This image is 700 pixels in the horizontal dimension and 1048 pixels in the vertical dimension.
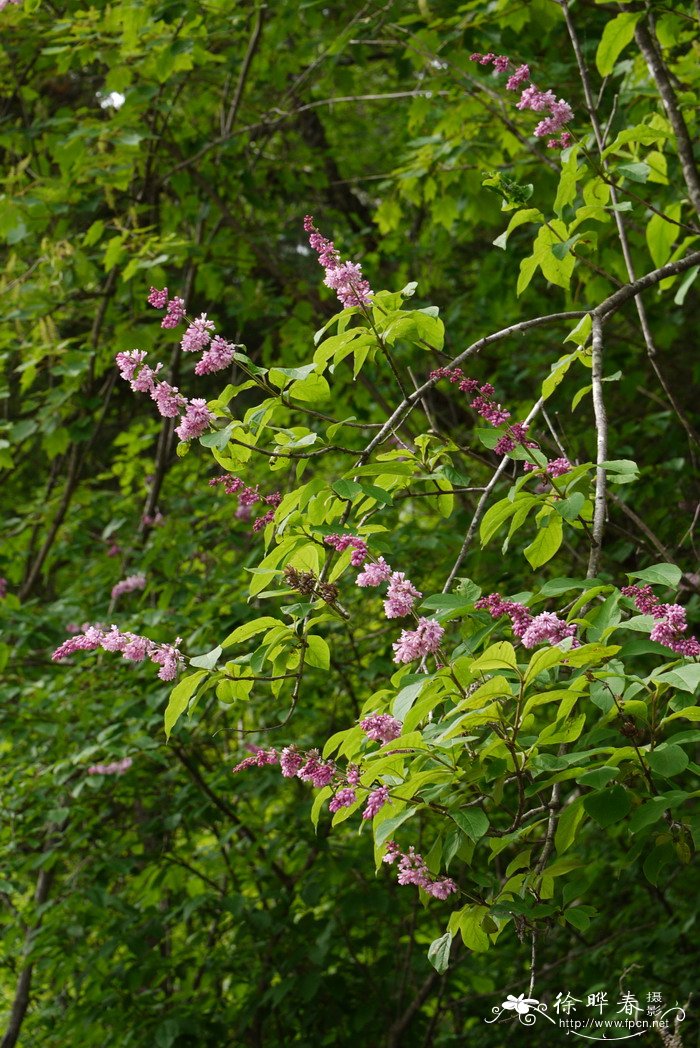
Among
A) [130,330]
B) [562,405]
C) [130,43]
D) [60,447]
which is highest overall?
[130,43]

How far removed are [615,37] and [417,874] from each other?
175 cm

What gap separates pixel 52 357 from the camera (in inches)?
167

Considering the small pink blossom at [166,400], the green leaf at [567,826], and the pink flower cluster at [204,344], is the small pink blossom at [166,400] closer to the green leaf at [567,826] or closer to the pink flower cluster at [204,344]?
the pink flower cluster at [204,344]

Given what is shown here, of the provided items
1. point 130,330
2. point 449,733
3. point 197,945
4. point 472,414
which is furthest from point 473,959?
point 449,733

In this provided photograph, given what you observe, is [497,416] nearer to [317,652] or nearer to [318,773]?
[317,652]

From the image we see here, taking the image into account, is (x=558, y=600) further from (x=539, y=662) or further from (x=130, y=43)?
(x=130, y=43)

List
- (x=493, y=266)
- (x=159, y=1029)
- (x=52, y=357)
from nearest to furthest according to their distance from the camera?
1. (x=159, y=1029)
2. (x=52, y=357)
3. (x=493, y=266)

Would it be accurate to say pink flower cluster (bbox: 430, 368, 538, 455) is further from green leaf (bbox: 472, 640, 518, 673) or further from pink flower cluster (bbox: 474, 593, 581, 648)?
green leaf (bbox: 472, 640, 518, 673)

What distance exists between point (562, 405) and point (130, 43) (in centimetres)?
263

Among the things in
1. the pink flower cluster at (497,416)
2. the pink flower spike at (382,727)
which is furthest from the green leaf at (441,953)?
the pink flower cluster at (497,416)

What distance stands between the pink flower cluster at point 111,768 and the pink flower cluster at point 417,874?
212 cm

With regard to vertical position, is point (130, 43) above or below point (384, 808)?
above

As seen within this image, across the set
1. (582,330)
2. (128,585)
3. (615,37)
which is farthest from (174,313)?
(128,585)

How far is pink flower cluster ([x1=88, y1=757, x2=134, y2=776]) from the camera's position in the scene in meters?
3.57
